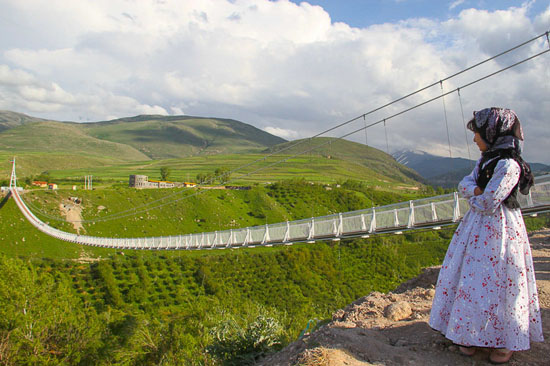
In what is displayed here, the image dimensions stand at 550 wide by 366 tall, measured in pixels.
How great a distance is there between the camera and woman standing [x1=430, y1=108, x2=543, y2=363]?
2855 mm

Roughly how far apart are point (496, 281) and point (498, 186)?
0.70m

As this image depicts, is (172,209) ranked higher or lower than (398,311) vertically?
higher

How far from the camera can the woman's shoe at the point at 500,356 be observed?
2840 millimetres

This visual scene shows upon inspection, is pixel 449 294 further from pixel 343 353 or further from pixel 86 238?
pixel 86 238

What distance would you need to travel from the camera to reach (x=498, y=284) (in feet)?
9.50

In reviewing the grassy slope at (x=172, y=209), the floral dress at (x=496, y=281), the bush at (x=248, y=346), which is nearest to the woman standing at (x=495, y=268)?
the floral dress at (x=496, y=281)

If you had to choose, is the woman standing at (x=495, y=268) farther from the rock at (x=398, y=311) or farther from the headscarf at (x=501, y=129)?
the rock at (x=398, y=311)

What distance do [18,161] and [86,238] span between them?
117506 mm

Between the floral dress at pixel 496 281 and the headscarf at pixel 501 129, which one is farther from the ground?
the headscarf at pixel 501 129

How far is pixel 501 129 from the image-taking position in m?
3.05

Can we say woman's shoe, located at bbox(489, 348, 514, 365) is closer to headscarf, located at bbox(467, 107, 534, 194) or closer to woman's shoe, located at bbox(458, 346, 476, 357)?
woman's shoe, located at bbox(458, 346, 476, 357)

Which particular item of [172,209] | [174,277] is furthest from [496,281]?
[172,209]

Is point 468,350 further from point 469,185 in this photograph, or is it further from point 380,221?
point 380,221

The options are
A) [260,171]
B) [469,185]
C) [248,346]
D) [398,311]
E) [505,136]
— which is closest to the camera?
[505,136]
